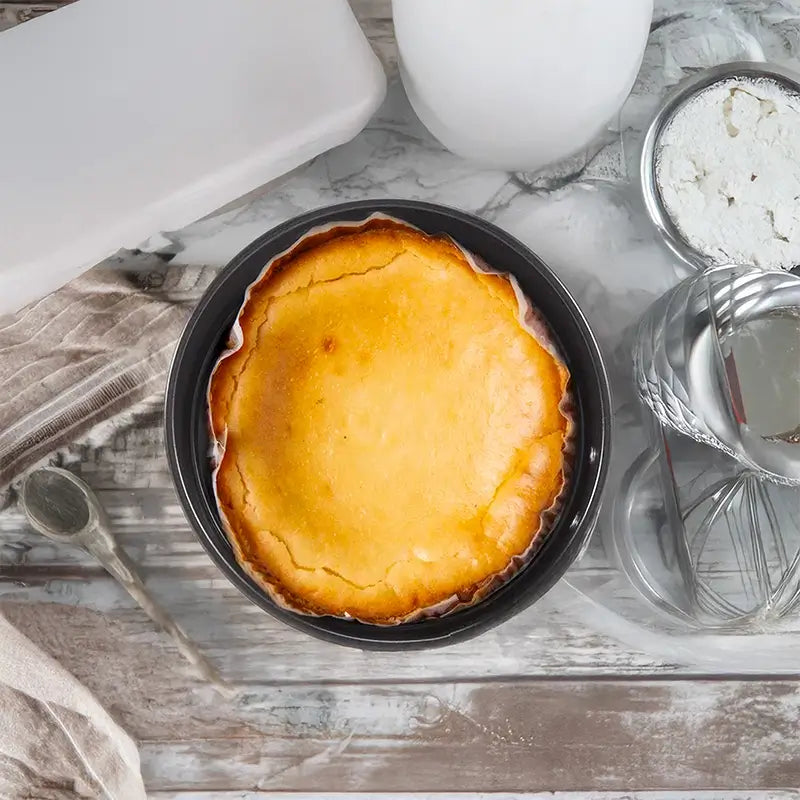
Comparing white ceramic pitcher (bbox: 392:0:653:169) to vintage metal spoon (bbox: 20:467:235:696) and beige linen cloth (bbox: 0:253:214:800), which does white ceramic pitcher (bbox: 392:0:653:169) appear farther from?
vintage metal spoon (bbox: 20:467:235:696)

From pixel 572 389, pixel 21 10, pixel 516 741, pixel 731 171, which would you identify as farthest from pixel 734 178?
pixel 21 10

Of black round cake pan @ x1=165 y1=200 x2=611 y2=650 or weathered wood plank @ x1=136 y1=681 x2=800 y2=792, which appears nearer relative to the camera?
black round cake pan @ x1=165 y1=200 x2=611 y2=650

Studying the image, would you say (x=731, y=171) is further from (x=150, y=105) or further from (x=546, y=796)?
(x=546, y=796)

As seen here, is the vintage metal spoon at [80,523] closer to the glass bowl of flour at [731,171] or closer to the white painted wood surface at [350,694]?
the white painted wood surface at [350,694]

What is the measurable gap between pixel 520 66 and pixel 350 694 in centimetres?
57

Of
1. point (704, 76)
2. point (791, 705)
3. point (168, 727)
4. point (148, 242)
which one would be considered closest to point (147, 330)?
point (148, 242)

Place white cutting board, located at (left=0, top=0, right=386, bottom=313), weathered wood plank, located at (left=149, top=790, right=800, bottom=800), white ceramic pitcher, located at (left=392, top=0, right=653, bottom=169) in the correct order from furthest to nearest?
weathered wood plank, located at (left=149, top=790, right=800, bottom=800) → white cutting board, located at (left=0, top=0, right=386, bottom=313) → white ceramic pitcher, located at (left=392, top=0, right=653, bottom=169)

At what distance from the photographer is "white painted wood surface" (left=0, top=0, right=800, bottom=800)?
815 mm

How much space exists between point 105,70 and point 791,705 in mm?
837

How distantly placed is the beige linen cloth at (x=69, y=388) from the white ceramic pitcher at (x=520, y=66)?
272 mm

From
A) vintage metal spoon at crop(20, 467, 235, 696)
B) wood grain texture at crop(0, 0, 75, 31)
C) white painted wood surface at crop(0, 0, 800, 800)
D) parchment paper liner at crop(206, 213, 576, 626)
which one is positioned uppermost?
wood grain texture at crop(0, 0, 75, 31)

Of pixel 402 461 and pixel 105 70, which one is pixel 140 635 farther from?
pixel 105 70

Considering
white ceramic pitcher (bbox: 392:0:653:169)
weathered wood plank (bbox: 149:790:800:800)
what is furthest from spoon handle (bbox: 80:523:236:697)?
white ceramic pitcher (bbox: 392:0:653:169)

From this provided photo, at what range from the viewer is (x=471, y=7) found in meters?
0.56
